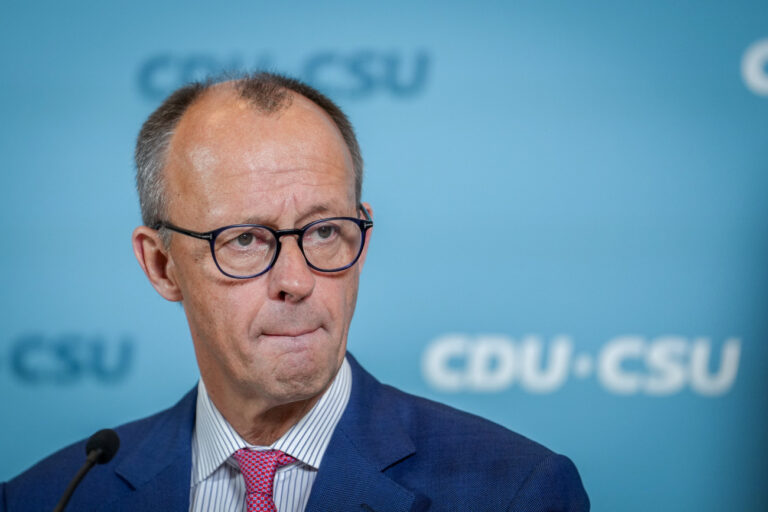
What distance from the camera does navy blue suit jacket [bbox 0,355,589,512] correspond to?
5.37ft

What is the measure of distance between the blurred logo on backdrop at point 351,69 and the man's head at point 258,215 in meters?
0.93

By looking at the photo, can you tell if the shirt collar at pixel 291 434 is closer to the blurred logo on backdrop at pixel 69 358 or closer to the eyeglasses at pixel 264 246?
the eyeglasses at pixel 264 246

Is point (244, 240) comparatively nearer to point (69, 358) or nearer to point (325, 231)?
point (325, 231)

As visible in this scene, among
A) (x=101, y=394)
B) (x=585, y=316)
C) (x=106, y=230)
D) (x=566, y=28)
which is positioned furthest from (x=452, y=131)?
(x=101, y=394)

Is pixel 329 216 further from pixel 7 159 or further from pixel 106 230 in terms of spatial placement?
pixel 7 159

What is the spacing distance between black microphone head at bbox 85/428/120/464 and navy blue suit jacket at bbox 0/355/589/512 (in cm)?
28

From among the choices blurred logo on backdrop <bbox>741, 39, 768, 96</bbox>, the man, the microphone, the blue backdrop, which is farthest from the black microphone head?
blurred logo on backdrop <bbox>741, 39, 768, 96</bbox>

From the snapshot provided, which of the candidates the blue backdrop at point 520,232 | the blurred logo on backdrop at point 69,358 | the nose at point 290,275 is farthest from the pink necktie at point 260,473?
the blurred logo on backdrop at point 69,358

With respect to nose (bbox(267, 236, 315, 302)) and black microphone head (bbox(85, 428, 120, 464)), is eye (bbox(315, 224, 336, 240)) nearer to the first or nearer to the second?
nose (bbox(267, 236, 315, 302))

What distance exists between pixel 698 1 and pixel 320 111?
1.52m

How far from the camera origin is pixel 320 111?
5.84 ft

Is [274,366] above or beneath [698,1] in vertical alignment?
beneath

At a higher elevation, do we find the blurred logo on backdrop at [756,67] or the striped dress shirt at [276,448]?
the blurred logo on backdrop at [756,67]

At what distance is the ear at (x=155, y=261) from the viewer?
1806mm
